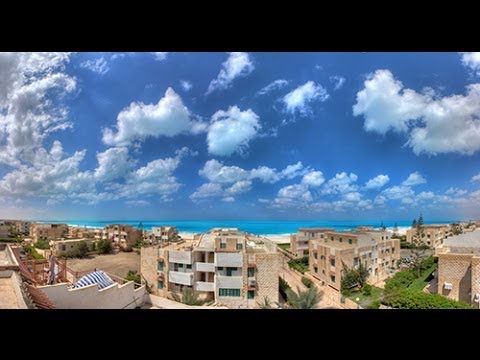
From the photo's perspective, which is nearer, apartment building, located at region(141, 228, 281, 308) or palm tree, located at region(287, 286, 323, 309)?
palm tree, located at region(287, 286, 323, 309)

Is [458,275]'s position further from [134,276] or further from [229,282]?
[134,276]

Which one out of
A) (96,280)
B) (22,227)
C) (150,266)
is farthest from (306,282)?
(22,227)

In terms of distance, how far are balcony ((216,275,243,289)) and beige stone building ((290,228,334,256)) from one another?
8.97ft

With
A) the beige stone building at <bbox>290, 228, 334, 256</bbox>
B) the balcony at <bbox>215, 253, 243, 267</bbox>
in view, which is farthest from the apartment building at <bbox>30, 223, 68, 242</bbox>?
the beige stone building at <bbox>290, 228, 334, 256</bbox>

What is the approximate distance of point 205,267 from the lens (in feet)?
23.3

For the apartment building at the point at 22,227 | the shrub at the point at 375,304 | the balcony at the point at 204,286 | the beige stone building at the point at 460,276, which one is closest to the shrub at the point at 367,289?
the shrub at the point at 375,304

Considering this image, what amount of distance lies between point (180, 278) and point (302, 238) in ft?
13.7

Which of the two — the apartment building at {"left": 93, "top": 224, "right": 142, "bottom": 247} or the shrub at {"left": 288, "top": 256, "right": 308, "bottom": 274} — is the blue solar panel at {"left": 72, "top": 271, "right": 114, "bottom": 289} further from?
the apartment building at {"left": 93, "top": 224, "right": 142, "bottom": 247}

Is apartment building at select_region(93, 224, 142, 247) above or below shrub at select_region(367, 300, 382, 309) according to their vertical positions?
above

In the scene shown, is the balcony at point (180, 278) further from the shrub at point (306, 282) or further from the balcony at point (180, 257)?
the shrub at point (306, 282)

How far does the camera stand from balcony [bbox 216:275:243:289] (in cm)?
671

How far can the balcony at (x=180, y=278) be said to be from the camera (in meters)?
7.11
